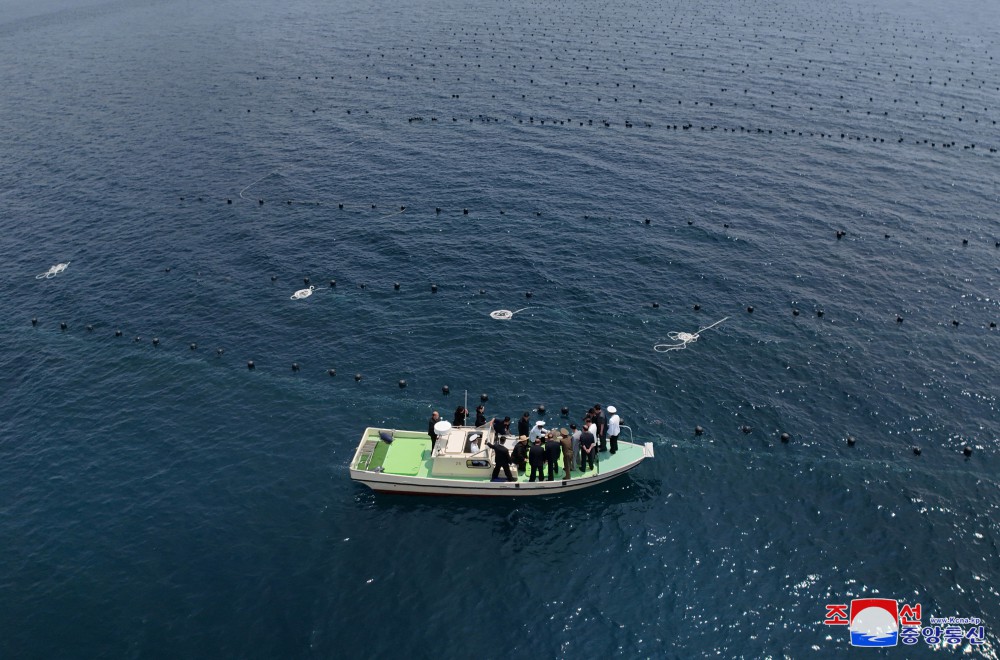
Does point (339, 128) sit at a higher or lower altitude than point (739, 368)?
higher

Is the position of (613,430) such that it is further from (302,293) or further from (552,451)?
(302,293)

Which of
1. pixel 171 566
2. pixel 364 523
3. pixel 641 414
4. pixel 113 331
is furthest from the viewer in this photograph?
pixel 113 331

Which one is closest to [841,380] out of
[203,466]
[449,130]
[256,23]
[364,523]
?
[364,523]

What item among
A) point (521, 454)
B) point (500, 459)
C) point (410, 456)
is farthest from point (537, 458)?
point (410, 456)

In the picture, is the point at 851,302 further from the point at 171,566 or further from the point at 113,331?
the point at 113,331

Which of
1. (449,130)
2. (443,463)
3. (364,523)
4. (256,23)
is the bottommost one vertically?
(364,523)

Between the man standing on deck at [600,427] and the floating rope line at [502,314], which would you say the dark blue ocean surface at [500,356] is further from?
the man standing on deck at [600,427]

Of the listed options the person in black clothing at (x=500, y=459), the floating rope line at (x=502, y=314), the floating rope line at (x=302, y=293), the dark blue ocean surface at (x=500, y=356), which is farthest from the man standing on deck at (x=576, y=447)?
the floating rope line at (x=302, y=293)
